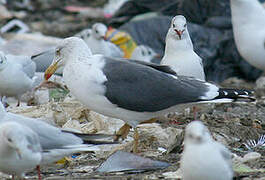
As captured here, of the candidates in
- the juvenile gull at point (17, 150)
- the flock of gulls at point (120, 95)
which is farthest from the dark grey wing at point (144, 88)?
the juvenile gull at point (17, 150)

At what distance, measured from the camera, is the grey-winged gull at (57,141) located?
4402mm

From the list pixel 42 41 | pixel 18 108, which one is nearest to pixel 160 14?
pixel 42 41

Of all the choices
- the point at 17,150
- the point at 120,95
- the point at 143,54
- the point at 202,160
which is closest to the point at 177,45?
the point at 120,95

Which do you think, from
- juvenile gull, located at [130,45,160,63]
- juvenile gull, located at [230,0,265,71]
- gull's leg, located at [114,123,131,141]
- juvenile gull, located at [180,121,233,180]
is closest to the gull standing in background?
juvenile gull, located at [130,45,160,63]

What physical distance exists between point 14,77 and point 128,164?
2.55m

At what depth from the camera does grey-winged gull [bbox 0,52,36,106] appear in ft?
22.7

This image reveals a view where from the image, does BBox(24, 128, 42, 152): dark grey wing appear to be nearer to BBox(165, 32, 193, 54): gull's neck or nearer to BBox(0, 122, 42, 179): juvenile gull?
BBox(0, 122, 42, 179): juvenile gull

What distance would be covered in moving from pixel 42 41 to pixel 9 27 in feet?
3.97

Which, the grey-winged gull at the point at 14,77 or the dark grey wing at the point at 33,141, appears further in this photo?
the grey-winged gull at the point at 14,77

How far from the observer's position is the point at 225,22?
10.2 metres

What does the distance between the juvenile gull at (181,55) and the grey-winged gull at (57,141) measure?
177 centimetres

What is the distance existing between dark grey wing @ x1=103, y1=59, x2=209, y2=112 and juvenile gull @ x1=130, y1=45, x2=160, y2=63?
389cm

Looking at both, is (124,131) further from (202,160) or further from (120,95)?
(202,160)

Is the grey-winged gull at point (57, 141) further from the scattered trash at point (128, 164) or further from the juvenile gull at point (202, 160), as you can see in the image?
the juvenile gull at point (202, 160)
